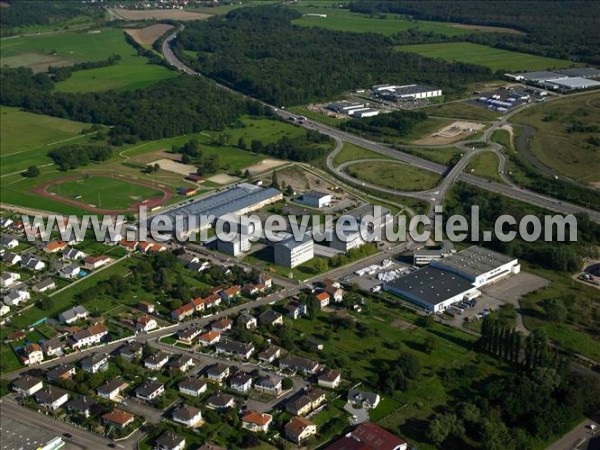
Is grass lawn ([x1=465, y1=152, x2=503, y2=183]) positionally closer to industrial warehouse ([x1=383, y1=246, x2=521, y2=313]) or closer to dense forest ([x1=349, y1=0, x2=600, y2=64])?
industrial warehouse ([x1=383, y1=246, x2=521, y2=313])

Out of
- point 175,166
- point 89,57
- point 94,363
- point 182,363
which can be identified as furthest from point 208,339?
point 89,57

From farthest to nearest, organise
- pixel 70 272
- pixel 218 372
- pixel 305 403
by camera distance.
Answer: pixel 70 272, pixel 218 372, pixel 305 403

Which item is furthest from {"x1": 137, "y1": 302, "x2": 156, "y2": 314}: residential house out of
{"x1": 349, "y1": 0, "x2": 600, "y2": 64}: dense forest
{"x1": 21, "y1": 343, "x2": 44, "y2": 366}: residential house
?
{"x1": 349, "y1": 0, "x2": 600, "y2": 64}: dense forest

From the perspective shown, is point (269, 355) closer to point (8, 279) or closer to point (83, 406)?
point (83, 406)

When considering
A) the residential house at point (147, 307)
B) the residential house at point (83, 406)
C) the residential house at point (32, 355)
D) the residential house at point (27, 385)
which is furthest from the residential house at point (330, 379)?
the residential house at point (32, 355)

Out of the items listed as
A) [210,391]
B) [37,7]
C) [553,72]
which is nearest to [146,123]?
[210,391]

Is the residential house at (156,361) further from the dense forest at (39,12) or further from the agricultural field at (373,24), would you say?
the dense forest at (39,12)
